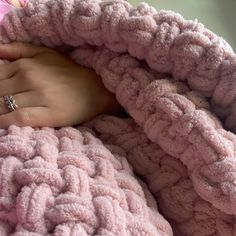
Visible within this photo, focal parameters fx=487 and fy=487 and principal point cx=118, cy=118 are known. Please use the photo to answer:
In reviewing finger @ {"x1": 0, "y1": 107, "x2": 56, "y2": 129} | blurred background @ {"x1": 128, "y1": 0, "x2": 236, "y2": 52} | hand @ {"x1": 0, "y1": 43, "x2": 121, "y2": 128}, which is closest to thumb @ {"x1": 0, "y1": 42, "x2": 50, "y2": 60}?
hand @ {"x1": 0, "y1": 43, "x2": 121, "y2": 128}

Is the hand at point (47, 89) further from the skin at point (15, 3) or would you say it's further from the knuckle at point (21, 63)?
the skin at point (15, 3)

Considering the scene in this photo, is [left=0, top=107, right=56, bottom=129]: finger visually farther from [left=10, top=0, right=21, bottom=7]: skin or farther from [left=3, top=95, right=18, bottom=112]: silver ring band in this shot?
[left=10, top=0, right=21, bottom=7]: skin

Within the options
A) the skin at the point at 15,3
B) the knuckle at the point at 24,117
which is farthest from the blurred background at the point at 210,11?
the knuckle at the point at 24,117

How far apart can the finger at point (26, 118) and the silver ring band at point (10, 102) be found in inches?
0.8

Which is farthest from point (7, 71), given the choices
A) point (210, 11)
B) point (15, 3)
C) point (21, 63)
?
point (210, 11)

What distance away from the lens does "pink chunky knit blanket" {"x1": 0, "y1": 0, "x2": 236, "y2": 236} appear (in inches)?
21.3

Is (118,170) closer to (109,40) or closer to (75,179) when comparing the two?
(75,179)

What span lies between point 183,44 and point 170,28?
0.03m

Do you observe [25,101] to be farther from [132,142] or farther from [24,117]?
[132,142]

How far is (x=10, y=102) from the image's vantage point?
0.69 m

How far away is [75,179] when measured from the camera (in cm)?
56

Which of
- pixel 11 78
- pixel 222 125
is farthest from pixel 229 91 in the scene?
pixel 11 78

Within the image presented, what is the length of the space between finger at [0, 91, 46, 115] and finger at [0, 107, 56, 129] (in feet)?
0.06

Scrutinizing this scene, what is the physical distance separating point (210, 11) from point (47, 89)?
0.66 m
